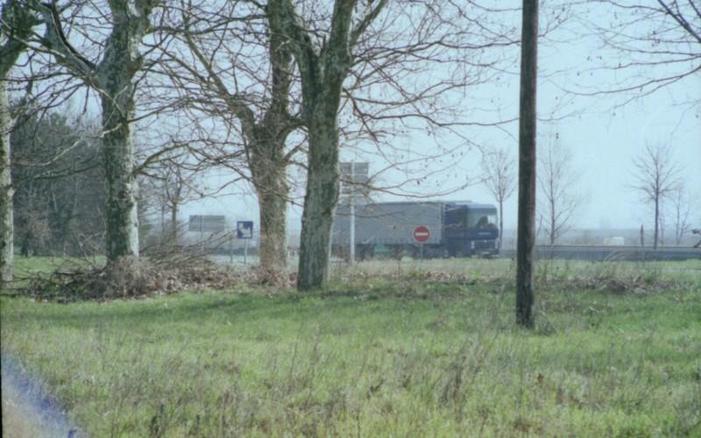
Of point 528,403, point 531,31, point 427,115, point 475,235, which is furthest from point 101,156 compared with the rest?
point 475,235

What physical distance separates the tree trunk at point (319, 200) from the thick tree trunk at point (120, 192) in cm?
403

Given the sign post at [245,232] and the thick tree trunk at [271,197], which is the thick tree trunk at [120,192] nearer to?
the thick tree trunk at [271,197]

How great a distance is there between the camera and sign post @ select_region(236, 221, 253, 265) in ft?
79.2

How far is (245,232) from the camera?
2581 cm

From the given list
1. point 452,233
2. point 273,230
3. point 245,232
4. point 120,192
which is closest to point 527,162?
point 120,192

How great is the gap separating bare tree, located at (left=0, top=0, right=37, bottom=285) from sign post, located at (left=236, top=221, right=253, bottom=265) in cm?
674

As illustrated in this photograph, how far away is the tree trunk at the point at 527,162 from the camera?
38.3 ft

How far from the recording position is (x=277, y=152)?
20672 mm

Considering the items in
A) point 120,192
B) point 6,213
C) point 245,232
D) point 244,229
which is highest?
point 120,192

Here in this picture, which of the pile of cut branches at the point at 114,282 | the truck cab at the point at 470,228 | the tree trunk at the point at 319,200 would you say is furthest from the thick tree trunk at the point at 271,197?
the truck cab at the point at 470,228

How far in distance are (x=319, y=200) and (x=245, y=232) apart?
29.6 feet

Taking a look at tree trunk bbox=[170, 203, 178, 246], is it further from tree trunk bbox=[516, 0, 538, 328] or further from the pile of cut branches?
tree trunk bbox=[516, 0, 538, 328]

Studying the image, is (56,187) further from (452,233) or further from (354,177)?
(452,233)

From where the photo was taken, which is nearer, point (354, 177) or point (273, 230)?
point (354, 177)
